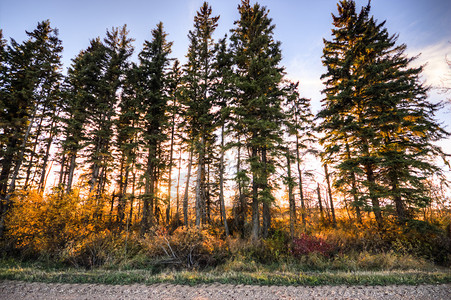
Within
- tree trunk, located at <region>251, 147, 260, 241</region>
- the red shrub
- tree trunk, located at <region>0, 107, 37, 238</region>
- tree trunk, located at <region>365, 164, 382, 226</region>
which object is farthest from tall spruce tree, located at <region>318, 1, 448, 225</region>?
tree trunk, located at <region>0, 107, 37, 238</region>

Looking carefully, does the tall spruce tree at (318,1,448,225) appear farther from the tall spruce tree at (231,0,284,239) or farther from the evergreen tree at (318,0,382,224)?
the tall spruce tree at (231,0,284,239)

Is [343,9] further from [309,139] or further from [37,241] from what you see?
[37,241]

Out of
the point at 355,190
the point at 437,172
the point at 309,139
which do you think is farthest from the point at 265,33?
the point at 437,172

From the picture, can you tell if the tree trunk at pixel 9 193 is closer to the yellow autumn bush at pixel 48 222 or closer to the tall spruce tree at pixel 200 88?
the yellow autumn bush at pixel 48 222

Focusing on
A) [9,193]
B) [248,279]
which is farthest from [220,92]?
[9,193]

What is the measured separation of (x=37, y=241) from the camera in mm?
9570

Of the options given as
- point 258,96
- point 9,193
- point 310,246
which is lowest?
point 310,246

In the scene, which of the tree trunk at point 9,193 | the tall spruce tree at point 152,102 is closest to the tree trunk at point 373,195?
the tall spruce tree at point 152,102

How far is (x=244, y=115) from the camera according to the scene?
13.3 meters

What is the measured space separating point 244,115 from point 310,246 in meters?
9.77

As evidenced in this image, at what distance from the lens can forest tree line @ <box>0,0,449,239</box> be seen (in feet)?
36.6

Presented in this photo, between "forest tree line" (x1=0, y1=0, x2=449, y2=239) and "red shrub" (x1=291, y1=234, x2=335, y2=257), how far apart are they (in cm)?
174

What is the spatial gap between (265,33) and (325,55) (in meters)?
5.46

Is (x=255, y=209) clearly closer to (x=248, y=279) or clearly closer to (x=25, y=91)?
(x=248, y=279)
